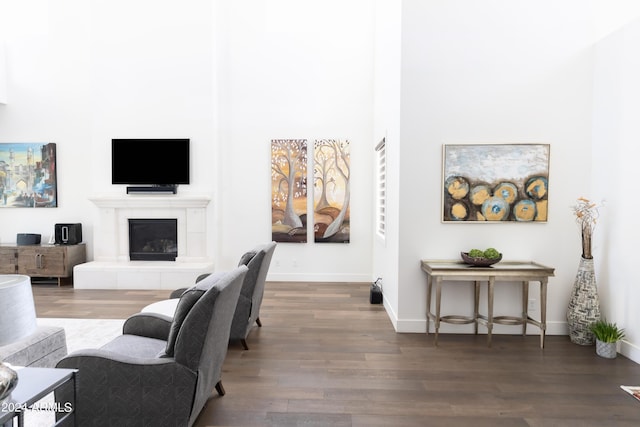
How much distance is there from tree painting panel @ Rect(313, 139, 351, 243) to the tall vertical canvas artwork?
14.5 feet

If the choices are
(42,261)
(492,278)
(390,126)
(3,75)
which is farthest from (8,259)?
(492,278)

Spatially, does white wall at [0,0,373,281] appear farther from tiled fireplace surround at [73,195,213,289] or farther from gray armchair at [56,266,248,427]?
gray armchair at [56,266,248,427]

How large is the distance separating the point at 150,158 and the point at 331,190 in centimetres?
290

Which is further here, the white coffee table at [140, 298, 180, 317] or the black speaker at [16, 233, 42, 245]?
the black speaker at [16, 233, 42, 245]

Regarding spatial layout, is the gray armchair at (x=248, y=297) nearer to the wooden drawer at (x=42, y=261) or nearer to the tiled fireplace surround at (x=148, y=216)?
the tiled fireplace surround at (x=148, y=216)

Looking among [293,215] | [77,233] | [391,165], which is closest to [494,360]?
[391,165]

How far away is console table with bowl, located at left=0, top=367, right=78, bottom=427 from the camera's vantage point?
1485mm

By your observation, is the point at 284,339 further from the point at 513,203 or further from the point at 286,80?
the point at 286,80

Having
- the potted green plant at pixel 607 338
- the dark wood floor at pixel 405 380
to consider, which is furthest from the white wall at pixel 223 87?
the potted green plant at pixel 607 338

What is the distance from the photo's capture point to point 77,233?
6.34 m

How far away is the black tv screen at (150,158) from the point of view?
6137 millimetres

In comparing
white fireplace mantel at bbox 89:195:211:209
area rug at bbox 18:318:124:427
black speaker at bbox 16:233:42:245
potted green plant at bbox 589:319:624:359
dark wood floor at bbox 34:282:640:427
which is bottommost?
area rug at bbox 18:318:124:427

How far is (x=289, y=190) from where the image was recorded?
625cm

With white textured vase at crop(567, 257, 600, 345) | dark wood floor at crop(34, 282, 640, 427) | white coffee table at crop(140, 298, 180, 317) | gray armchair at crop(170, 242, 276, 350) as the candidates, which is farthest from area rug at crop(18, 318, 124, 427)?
white textured vase at crop(567, 257, 600, 345)
